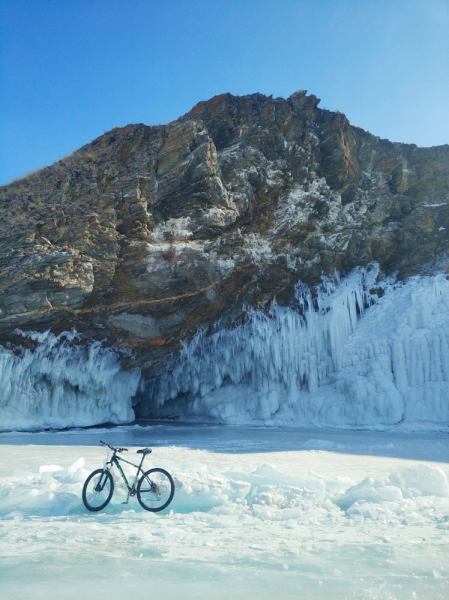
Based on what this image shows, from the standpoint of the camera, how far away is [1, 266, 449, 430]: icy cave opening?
70.2 feet

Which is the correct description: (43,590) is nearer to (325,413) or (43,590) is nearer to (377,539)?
(377,539)

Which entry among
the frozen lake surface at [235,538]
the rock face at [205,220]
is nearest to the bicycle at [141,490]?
the frozen lake surface at [235,538]

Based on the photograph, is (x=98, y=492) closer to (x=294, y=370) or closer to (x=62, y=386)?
(x=62, y=386)

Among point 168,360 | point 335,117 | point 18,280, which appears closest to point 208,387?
point 168,360

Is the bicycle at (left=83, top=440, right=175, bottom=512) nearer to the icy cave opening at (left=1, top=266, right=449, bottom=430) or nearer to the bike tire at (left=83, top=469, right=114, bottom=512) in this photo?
the bike tire at (left=83, top=469, right=114, bottom=512)

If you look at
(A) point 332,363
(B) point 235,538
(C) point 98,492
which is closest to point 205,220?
(A) point 332,363

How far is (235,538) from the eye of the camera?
5.10 m

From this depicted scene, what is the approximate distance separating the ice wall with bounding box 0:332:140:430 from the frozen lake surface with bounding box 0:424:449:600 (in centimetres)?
1550

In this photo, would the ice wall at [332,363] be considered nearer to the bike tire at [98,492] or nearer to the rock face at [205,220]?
the rock face at [205,220]

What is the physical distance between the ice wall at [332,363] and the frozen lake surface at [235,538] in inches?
610

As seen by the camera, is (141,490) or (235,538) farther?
(141,490)

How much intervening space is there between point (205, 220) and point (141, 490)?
1753 centimetres

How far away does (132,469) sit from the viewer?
660cm

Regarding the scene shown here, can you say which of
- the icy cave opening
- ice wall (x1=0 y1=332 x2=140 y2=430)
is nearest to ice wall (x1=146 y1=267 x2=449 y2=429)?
the icy cave opening
